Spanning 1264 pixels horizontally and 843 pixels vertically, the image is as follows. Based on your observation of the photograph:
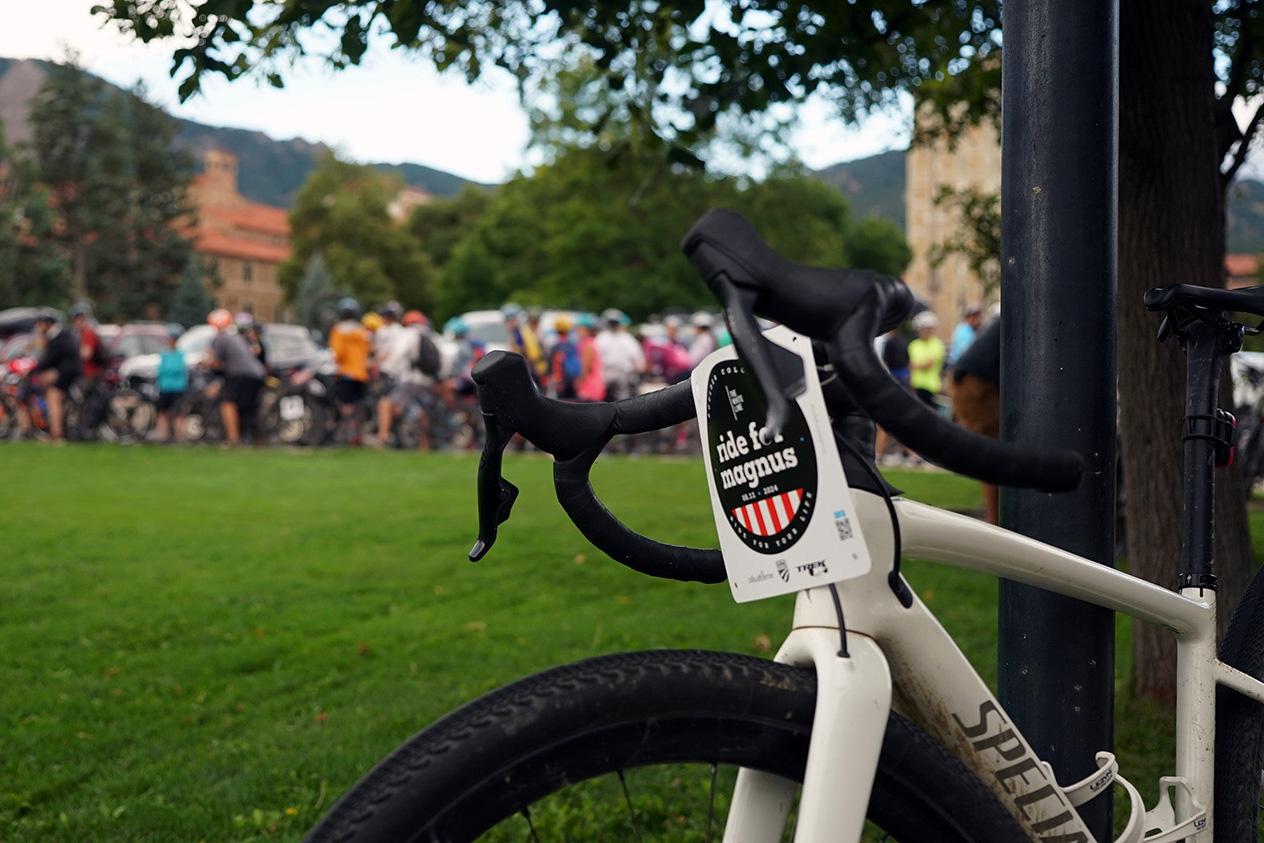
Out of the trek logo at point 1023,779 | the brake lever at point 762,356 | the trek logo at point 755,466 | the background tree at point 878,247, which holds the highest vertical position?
the background tree at point 878,247

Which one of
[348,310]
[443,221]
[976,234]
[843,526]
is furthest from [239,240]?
[843,526]

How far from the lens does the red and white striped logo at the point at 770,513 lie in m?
1.58

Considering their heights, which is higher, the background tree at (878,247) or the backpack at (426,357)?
the background tree at (878,247)

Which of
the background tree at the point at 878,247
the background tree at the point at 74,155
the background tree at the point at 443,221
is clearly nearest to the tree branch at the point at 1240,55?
the background tree at the point at 74,155

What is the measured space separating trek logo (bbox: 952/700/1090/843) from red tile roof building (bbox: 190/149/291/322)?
114 meters

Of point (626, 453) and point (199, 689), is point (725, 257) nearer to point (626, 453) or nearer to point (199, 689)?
point (199, 689)

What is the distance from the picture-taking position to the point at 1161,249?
4305 mm

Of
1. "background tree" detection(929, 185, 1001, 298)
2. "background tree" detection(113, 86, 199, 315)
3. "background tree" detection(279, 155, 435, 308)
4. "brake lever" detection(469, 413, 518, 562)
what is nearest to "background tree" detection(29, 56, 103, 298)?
"background tree" detection(113, 86, 199, 315)

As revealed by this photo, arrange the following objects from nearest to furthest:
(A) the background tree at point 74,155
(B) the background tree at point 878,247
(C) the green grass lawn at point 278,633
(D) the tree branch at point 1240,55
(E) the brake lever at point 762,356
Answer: (E) the brake lever at point 762,356 < (C) the green grass lawn at point 278,633 < (D) the tree branch at point 1240,55 < (A) the background tree at point 74,155 < (B) the background tree at point 878,247

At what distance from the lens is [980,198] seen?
389 inches

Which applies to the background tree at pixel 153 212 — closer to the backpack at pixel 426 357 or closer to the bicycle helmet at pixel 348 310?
the bicycle helmet at pixel 348 310

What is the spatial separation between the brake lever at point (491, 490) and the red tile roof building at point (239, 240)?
114 meters

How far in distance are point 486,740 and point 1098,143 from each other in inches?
57.3

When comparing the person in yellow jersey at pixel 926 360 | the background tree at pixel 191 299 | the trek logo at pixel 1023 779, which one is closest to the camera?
the trek logo at pixel 1023 779
